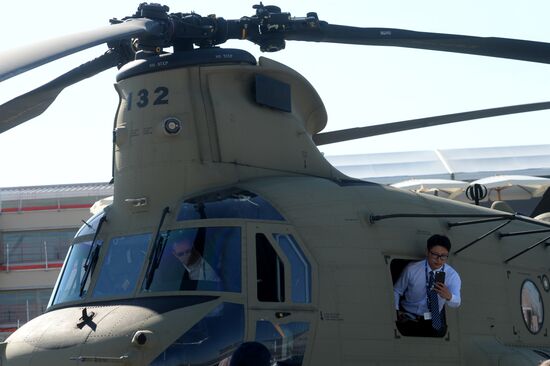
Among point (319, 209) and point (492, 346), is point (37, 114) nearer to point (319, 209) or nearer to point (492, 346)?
point (319, 209)

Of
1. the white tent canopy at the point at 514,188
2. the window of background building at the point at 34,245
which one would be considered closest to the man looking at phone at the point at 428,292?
the white tent canopy at the point at 514,188

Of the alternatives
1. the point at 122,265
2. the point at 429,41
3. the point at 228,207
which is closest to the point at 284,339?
the point at 228,207

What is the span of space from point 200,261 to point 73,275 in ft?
5.04

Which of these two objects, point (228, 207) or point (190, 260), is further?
point (228, 207)

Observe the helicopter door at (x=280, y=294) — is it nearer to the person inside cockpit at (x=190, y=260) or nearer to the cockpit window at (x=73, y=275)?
the person inside cockpit at (x=190, y=260)

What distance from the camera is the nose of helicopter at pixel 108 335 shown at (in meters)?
7.64

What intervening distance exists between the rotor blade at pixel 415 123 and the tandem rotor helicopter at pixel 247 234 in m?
0.83

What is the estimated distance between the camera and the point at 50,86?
371 inches

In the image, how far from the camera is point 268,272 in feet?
27.0

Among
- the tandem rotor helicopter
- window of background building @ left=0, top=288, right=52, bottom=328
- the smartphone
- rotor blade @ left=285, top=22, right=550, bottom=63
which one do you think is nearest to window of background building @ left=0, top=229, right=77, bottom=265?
window of background building @ left=0, top=288, right=52, bottom=328

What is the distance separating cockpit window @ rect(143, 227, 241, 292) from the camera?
8102mm

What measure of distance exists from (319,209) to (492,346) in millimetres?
2354

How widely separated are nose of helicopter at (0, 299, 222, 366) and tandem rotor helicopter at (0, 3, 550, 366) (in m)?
0.02

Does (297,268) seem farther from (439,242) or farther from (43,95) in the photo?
(43,95)
